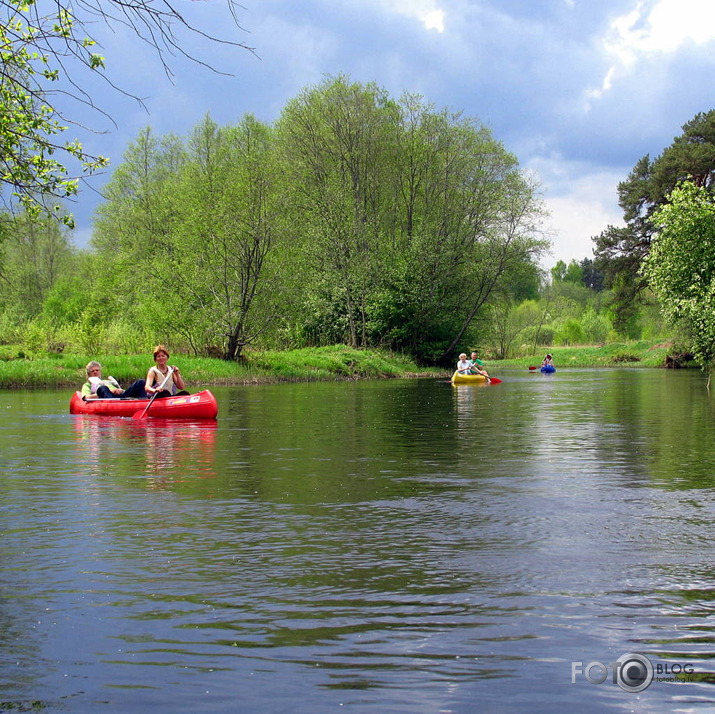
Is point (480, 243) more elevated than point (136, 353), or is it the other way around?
point (480, 243)

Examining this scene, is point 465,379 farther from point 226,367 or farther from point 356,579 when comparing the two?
point 356,579

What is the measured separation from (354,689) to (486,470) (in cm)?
709

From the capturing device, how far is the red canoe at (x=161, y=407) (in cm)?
1759

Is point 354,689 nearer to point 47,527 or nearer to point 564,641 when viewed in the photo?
point 564,641

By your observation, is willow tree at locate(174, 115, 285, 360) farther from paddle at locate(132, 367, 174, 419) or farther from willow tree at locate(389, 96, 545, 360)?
paddle at locate(132, 367, 174, 419)

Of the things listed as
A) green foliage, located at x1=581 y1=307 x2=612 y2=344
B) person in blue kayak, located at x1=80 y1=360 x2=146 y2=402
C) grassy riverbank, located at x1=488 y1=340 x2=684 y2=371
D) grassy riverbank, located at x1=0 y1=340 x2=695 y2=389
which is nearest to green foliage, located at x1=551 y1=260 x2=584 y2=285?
green foliage, located at x1=581 y1=307 x2=612 y2=344

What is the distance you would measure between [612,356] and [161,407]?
48.7 metres

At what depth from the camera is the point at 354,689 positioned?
158 inches

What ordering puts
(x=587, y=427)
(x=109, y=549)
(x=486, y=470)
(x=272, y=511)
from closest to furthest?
(x=109, y=549) < (x=272, y=511) < (x=486, y=470) < (x=587, y=427)

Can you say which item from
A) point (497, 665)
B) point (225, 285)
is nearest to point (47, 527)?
point (497, 665)

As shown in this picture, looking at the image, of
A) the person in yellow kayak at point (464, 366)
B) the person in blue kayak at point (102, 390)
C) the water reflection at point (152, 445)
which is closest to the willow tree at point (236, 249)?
the person in yellow kayak at point (464, 366)

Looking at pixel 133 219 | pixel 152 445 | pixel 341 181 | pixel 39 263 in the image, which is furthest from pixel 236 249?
pixel 39 263

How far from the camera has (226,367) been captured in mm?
34188

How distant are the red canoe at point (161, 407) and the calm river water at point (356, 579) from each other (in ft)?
14.9
